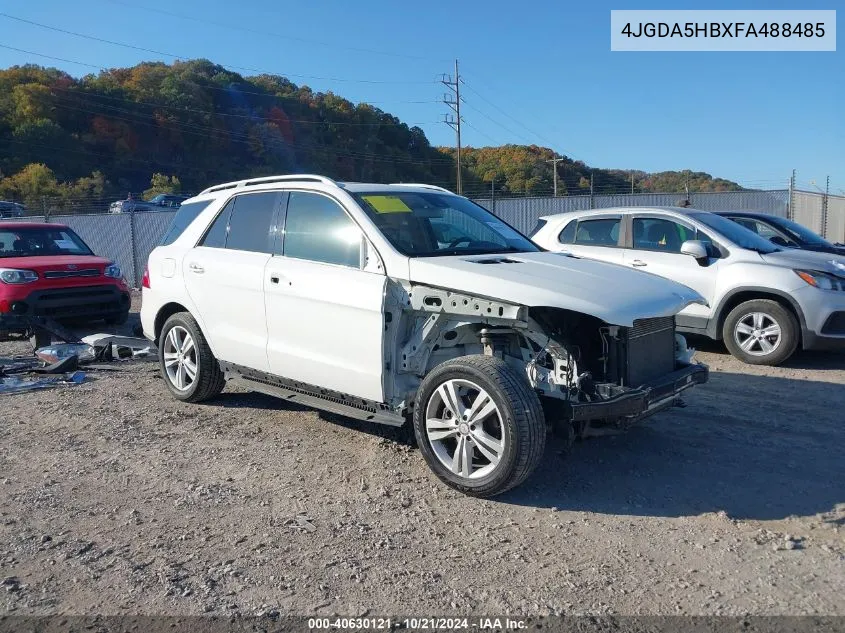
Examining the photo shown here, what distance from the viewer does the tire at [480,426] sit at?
387cm

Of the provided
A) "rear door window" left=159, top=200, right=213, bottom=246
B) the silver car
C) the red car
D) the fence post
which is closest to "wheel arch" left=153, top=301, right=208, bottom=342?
"rear door window" left=159, top=200, right=213, bottom=246

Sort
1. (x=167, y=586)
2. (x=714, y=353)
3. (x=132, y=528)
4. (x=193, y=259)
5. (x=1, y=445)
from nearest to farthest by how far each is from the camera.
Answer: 1. (x=167, y=586)
2. (x=132, y=528)
3. (x=1, y=445)
4. (x=193, y=259)
5. (x=714, y=353)

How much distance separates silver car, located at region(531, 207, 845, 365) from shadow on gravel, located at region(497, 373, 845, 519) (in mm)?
1316

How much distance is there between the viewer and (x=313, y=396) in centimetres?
505

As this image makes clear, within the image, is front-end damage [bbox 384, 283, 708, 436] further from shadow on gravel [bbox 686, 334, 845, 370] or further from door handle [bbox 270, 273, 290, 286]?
shadow on gravel [bbox 686, 334, 845, 370]

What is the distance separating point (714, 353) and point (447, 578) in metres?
5.94

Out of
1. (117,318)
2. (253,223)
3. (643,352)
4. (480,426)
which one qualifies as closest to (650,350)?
(643,352)

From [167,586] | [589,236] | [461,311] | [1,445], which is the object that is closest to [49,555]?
[167,586]

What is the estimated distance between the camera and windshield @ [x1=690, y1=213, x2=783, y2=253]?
7844mm

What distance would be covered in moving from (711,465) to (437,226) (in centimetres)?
239

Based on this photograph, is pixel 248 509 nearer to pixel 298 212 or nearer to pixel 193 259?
pixel 298 212

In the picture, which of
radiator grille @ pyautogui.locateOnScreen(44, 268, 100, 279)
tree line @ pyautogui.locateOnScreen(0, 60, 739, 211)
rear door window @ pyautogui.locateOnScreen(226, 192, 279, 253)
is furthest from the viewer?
tree line @ pyautogui.locateOnScreen(0, 60, 739, 211)

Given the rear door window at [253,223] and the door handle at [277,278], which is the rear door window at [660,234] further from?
the door handle at [277,278]

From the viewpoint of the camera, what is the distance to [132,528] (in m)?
3.80
